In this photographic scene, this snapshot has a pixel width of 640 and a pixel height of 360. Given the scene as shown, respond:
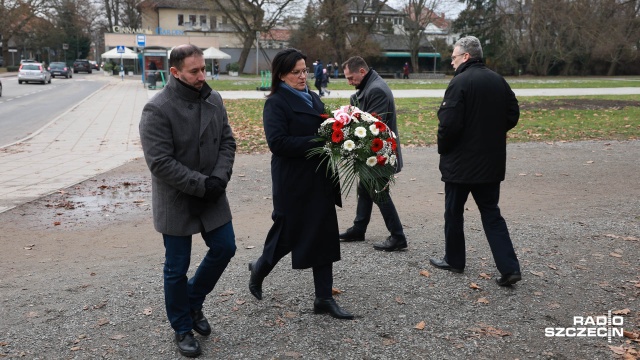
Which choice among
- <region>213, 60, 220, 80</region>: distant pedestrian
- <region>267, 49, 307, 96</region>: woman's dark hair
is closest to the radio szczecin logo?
<region>267, 49, 307, 96</region>: woman's dark hair

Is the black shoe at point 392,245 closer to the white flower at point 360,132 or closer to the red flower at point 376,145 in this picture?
the red flower at point 376,145

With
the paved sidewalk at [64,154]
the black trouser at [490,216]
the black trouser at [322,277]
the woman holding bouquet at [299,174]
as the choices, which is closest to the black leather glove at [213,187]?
the woman holding bouquet at [299,174]

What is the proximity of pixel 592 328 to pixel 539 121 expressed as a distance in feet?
46.8

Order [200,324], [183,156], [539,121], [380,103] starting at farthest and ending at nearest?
[539,121]
[380,103]
[200,324]
[183,156]

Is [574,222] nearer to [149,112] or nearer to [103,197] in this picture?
[149,112]

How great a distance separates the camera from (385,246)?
593 centimetres

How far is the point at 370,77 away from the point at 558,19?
5096 cm

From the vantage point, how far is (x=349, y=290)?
16.1 ft

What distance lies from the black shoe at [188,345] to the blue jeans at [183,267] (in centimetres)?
3

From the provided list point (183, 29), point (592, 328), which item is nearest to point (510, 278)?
point (592, 328)

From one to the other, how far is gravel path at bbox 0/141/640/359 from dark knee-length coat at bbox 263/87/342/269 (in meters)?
0.54

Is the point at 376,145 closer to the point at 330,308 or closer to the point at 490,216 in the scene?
the point at 330,308

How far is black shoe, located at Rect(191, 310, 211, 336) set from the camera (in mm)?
4059

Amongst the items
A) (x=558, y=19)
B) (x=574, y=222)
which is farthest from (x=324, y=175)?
(x=558, y=19)
